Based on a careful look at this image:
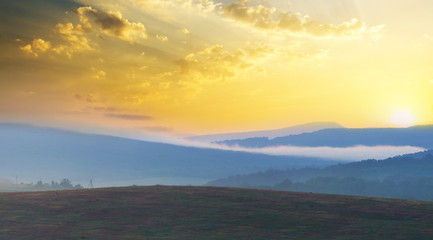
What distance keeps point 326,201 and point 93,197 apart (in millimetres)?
43614

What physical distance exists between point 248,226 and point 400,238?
64.3 feet

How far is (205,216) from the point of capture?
69.2 meters

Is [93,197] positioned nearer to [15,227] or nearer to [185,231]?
[15,227]

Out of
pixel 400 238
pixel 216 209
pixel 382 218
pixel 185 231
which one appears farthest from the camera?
pixel 216 209

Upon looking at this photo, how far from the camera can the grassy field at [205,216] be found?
190ft

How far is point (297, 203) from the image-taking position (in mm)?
80938

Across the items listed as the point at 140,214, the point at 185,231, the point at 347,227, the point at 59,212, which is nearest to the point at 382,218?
the point at 347,227

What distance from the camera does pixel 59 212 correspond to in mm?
72625

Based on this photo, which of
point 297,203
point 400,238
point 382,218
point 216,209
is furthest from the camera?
point 297,203

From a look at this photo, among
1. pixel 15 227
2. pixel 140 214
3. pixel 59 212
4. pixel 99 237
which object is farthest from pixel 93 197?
pixel 99 237

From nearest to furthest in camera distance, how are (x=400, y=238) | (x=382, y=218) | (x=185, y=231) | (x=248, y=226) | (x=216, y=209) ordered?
(x=400, y=238), (x=185, y=231), (x=248, y=226), (x=382, y=218), (x=216, y=209)

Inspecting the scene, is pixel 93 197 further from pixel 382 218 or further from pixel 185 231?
pixel 382 218

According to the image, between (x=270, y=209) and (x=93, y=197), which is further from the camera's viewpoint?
(x=93, y=197)

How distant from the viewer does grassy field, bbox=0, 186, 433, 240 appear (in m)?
58.0
